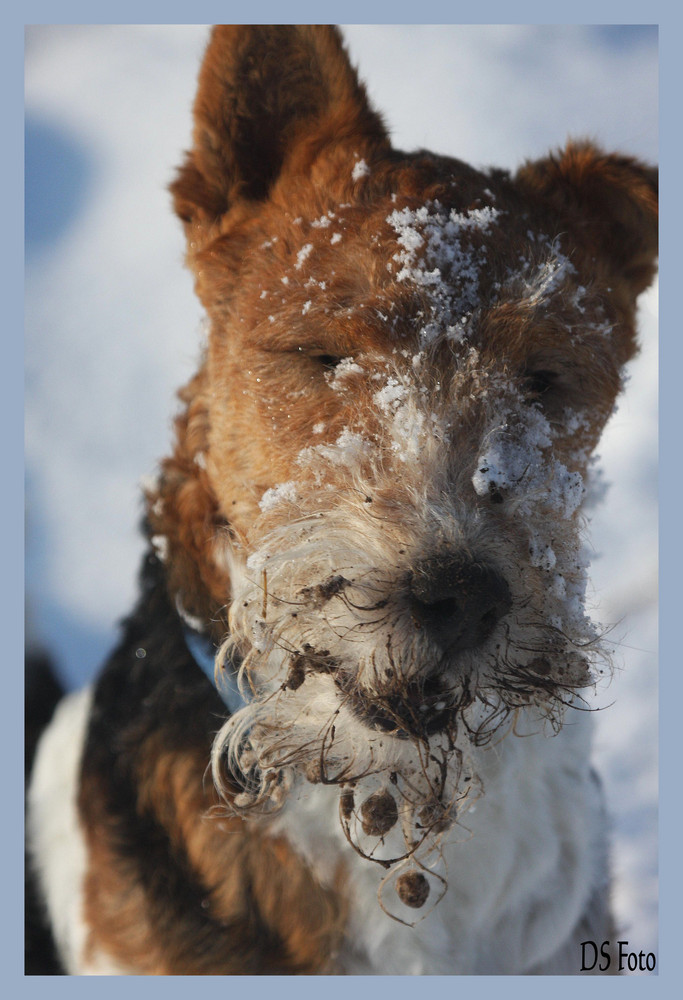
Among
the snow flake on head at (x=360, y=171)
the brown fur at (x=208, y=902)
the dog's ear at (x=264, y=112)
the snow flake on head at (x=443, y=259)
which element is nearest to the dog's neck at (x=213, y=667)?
the brown fur at (x=208, y=902)

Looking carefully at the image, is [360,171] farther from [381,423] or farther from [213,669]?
[213,669]

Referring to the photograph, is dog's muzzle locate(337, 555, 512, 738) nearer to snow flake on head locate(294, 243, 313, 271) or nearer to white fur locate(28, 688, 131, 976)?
snow flake on head locate(294, 243, 313, 271)

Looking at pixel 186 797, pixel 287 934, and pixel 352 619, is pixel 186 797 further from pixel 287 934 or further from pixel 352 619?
pixel 352 619

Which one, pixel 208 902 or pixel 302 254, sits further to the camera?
pixel 208 902

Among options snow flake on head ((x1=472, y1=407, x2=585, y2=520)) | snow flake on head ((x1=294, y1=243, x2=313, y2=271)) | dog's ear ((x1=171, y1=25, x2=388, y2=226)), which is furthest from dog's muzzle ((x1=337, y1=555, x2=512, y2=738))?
dog's ear ((x1=171, y1=25, x2=388, y2=226))

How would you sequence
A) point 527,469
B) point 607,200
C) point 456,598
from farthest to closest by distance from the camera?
1. point 607,200
2. point 527,469
3. point 456,598

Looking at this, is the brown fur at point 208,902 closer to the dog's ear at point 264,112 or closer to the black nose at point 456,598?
the black nose at point 456,598

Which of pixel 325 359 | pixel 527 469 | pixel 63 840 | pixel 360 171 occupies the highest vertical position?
pixel 360 171

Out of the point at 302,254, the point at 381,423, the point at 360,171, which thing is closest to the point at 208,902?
the point at 381,423
